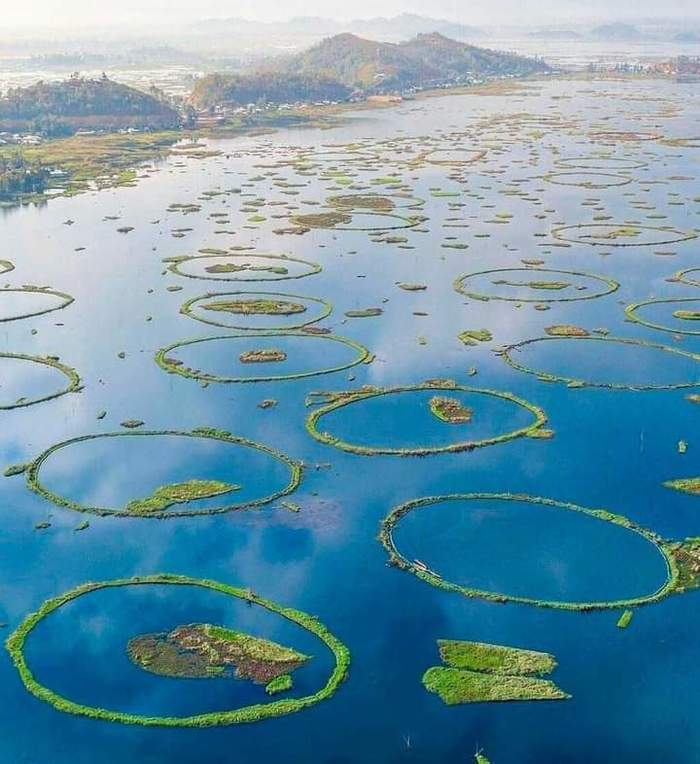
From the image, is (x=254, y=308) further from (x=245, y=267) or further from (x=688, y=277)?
(x=688, y=277)

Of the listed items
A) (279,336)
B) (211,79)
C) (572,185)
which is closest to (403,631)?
(279,336)

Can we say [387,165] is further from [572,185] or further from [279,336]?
[279,336]

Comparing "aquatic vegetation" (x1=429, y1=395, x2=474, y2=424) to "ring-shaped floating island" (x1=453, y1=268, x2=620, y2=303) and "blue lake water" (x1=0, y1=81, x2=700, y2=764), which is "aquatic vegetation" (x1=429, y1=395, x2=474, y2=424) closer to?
"blue lake water" (x1=0, y1=81, x2=700, y2=764)

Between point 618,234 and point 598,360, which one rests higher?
point 618,234

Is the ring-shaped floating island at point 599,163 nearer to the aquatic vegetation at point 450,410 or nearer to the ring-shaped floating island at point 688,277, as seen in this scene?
the ring-shaped floating island at point 688,277

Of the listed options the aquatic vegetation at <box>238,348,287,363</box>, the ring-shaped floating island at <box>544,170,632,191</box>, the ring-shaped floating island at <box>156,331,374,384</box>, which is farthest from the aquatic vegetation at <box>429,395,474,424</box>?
the ring-shaped floating island at <box>544,170,632,191</box>

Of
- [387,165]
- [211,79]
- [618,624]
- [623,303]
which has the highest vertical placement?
[211,79]

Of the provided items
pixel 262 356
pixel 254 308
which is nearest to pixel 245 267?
pixel 254 308
